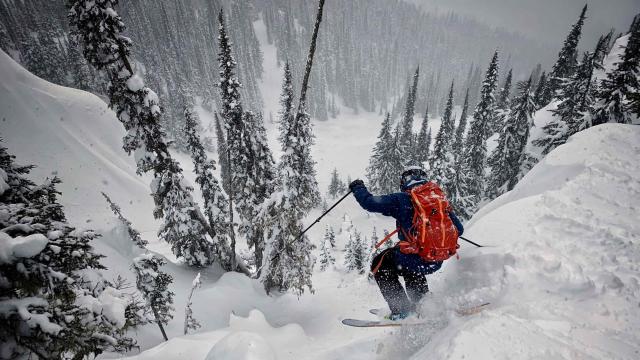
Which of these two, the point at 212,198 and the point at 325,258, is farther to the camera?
the point at 325,258

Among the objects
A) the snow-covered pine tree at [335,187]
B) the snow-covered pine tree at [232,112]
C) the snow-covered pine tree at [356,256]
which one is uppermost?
the snow-covered pine tree at [232,112]

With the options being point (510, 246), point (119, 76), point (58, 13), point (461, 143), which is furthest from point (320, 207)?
point (58, 13)

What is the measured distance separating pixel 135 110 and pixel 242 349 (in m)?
11.1

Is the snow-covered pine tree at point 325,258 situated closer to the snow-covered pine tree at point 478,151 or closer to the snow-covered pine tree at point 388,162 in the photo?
the snow-covered pine tree at point 388,162

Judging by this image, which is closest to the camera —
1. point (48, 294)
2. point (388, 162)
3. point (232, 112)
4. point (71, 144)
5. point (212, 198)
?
point (48, 294)

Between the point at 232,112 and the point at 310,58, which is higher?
the point at 310,58

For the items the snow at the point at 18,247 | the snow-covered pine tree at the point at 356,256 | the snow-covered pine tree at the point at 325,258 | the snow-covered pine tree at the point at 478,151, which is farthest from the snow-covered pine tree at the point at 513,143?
the snow at the point at 18,247

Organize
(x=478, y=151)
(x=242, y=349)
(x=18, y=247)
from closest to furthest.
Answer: (x=18, y=247) < (x=242, y=349) < (x=478, y=151)

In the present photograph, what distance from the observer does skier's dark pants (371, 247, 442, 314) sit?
17.5 ft

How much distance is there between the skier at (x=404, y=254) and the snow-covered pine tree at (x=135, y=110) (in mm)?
10673

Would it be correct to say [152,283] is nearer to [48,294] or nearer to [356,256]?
[48,294]

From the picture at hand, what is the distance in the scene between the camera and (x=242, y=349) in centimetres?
492

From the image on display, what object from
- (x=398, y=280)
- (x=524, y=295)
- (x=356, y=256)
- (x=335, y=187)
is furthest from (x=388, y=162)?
(x=524, y=295)

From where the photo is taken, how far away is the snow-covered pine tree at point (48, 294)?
3215 mm
